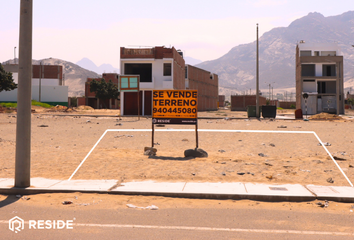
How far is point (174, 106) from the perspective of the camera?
1292cm

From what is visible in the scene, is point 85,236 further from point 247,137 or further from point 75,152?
point 247,137

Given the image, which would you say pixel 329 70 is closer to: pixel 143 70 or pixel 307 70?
pixel 307 70

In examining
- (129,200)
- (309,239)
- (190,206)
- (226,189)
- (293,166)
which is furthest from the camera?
(293,166)

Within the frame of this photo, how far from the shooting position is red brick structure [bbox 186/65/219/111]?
293 feet

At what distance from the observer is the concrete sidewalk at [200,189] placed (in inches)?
285

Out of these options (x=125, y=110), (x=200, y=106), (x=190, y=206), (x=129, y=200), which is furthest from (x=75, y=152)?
(x=200, y=106)

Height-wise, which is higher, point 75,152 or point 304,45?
point 304,45

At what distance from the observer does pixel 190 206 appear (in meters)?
6.77

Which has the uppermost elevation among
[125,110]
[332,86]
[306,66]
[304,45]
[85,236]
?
[304,45]

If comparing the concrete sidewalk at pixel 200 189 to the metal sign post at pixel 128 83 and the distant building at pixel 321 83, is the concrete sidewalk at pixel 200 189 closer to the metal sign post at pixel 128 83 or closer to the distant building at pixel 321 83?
the metal sign post at pixel 128 83

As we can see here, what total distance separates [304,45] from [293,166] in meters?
66.5

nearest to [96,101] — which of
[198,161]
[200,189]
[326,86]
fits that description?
[326,86]

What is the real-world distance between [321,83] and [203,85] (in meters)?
39.8

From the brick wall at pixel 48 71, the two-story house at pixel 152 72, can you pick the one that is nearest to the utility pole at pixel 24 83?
the two-story house at pixel 152 72
